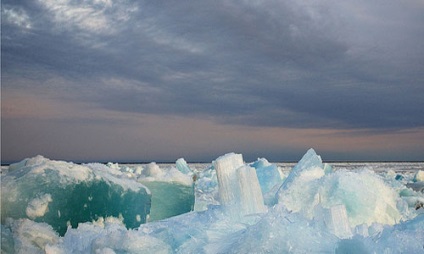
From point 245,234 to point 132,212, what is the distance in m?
1.39

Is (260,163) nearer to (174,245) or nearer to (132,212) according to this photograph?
(132,212)

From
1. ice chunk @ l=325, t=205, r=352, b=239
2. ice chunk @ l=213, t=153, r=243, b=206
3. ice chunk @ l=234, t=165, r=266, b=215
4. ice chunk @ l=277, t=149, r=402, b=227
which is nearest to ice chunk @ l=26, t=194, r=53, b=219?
ice chunk @ l=213, t=153, r=243, b=206

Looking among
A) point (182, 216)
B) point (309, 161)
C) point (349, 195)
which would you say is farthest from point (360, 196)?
point (182, 216)

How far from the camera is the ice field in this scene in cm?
232

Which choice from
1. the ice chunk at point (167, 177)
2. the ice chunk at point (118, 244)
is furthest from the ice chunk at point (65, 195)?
the ice chunk at point (167, 177)

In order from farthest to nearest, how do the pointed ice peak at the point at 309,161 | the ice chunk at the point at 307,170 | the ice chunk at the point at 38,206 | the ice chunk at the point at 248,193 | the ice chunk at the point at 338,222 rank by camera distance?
the pointed ice peak at the point at 309,161 → the ice chunk at the point at 307,170 → the ice chunk at the point at 38,206 → the ice chunk at the point at 248,193 → the ice chunk at the point at 338,222

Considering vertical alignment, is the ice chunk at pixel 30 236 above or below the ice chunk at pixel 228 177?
below

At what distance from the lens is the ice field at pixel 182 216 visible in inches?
91.3

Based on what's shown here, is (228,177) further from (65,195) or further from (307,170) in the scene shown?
(307,170)

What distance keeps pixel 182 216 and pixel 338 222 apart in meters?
1.05

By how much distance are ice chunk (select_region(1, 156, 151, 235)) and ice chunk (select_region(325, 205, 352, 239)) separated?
152cm

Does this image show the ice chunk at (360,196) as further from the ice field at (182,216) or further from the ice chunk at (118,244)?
the ice chunk at (118,244)

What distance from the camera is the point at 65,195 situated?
314 centimetres

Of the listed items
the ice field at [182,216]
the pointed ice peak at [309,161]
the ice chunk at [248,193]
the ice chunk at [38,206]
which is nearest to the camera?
the ice field at [182,216]
